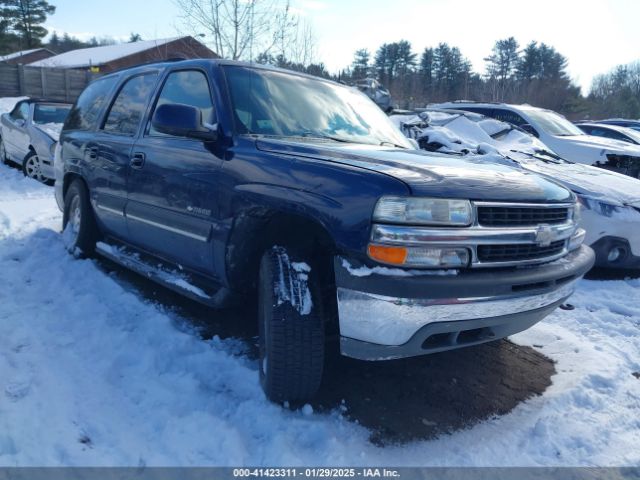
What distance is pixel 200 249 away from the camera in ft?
9.98

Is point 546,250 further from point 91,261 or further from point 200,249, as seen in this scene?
point 91,261

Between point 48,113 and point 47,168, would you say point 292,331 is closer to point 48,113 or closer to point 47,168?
point 47,168

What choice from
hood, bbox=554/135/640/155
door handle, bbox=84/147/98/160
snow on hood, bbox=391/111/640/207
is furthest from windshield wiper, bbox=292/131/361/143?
hood, bbox=554/135/640/155

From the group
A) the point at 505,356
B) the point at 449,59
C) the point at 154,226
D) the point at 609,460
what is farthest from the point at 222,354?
the point at 449,59

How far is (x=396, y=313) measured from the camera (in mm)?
2104

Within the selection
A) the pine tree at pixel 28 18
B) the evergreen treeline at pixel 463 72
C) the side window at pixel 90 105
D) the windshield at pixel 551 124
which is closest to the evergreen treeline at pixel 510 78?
the evergreen treeline at pixel 463 72

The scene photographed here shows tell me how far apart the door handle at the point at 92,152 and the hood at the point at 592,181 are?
13.6 ft

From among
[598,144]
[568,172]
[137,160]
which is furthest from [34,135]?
[598,144]

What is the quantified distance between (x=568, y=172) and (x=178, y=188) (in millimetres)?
4564

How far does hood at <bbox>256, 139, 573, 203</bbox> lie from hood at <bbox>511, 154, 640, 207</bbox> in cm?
235

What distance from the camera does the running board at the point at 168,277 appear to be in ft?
9.69

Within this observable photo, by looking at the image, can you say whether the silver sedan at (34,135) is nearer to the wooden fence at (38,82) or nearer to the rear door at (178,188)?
the rear door at (178,188)

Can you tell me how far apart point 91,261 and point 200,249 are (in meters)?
2.06

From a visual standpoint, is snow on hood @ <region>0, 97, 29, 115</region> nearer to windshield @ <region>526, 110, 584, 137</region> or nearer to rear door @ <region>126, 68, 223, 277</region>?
windshield @ <region>526, 110, 584, 137</region>
